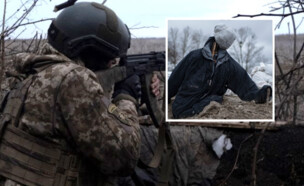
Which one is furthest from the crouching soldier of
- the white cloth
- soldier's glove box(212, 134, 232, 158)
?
soldier's glove box(212, 134, 232, 158)

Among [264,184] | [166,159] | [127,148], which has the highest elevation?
[127,148]

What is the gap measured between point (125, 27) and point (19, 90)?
72 cm

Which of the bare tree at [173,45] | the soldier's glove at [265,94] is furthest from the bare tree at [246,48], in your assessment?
the bare tree at [173,45]

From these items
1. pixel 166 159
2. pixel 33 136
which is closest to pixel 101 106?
pixel 33 136

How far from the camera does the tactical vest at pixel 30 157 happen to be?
8.18 feet

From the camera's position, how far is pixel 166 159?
11.1ft

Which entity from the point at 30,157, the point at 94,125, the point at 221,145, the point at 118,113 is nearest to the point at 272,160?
the point at 221,145

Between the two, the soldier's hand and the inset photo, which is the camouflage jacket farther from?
the soldier's hand

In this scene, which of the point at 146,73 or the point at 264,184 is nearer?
the point at 146,73

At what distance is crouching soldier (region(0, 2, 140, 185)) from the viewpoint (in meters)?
2.43

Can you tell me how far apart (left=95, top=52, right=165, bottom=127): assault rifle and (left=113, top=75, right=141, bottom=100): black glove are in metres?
0.03

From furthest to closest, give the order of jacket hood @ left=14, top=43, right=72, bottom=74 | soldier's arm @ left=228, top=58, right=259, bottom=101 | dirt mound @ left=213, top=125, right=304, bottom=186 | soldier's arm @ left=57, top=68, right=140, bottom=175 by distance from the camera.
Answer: dirt mound @ left=213, top=125, right=304, bottom=186 → soldier's arm @ left=228, top=58, right=259, bottom=101 → jacket hood @ left=14, top=43, right=72, bottom=74 → soldier's arm @ left=57, top=68, right=140, bottom=175

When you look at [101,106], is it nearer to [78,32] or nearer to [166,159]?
[78,32]

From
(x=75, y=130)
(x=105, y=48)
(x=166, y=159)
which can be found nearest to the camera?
(x=75, y=130)
